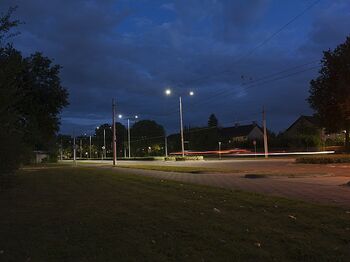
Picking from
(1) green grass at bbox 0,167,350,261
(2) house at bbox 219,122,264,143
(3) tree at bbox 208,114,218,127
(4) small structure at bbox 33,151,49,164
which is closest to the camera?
(1) green grass at bbox 0,167,350,261

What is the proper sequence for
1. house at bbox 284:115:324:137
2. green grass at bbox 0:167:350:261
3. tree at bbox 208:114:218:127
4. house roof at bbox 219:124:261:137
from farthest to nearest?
tree at bbox 208:114:218:127, house roof at bbox 219:124:261:137, house at bbox 284:115:324:137, green grass at bbox 0:167:350:261

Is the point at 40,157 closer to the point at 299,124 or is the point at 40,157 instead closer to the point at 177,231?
the point at 299,124

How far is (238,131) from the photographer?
15300 centimetres

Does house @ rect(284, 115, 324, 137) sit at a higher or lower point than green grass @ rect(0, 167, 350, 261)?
higher

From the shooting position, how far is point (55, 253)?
7.82m

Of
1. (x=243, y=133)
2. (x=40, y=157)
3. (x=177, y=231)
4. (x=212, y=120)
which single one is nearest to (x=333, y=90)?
(x=177, y=231)

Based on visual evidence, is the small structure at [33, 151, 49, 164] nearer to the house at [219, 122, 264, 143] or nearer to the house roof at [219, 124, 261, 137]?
the house at [219, 122, 264, 143]

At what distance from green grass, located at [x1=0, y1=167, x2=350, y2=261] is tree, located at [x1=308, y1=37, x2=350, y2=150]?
31.5 meters

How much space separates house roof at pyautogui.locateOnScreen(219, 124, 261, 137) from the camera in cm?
14938

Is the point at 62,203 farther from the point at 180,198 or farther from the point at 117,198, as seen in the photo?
the point at 180,198

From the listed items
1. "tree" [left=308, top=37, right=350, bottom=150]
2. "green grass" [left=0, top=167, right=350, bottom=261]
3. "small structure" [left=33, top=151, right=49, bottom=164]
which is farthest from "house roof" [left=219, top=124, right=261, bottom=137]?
"green grass" [left=0, top=167, right=350, bottom=261]

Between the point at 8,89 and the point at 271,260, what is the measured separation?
7.90 m

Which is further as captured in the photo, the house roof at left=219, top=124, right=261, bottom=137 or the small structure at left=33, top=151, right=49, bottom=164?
the house roof at left=219, top=124, right=261, bottom=137

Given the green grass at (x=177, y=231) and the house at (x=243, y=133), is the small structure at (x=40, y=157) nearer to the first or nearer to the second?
the house at (x=243, y=133)
